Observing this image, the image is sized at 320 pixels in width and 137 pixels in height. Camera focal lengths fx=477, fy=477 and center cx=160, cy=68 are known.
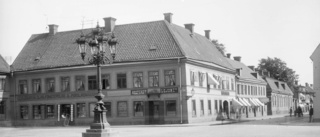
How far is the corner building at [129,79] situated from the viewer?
43875mm

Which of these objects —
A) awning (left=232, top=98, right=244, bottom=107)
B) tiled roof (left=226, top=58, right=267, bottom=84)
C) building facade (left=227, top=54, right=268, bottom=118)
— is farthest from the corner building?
tiled roof (left=226, top=58, right=267, bottom=84)

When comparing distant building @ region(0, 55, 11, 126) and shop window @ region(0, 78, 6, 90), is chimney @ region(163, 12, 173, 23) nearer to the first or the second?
distant building @ region(0, 55, 11, 126)

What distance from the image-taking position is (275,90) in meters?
84.4

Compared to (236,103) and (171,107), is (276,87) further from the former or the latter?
(171,107)

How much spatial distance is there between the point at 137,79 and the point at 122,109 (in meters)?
3.27

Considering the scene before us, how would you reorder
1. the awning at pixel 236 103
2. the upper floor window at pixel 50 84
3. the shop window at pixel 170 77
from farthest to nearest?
the awning at pixel 236 103 < the upper floor window at pixel 50 84 < the shop window at pixel 170 77

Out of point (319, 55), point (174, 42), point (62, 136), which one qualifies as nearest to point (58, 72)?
point (174, 42)

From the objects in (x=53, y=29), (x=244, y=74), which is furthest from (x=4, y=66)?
(x=244, y=74)

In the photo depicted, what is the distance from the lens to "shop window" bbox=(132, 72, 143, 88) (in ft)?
148

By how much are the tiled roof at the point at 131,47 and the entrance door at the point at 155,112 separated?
4.28 metres

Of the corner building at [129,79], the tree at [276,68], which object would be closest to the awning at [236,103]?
the corner building at [129,79]

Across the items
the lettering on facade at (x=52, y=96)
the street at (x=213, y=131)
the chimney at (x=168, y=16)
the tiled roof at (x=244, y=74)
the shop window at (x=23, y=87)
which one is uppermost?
the chimney at (x=168, y=16)

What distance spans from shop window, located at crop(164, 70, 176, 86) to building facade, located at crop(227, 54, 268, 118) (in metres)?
15.9

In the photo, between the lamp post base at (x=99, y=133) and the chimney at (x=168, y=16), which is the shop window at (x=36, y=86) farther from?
the lamp post base at (x=99, y=133)
